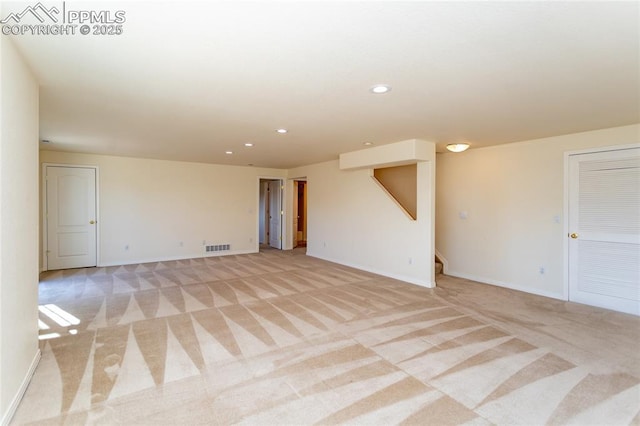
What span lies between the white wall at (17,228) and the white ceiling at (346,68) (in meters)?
0.29

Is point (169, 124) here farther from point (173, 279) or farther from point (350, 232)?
point (350, 232)

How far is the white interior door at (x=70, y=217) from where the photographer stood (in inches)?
238

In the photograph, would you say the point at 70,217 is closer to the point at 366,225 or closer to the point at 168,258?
the point at 168,258

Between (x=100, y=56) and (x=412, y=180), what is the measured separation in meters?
5.86

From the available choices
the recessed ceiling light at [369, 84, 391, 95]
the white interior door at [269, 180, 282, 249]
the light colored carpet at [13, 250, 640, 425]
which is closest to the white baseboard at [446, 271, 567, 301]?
the light colored carpet at [13, 250, 640, 425]

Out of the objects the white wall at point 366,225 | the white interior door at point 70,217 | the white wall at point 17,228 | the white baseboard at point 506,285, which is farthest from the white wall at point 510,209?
the white interior door at point 70,217

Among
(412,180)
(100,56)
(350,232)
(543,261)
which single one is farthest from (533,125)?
(100,56)

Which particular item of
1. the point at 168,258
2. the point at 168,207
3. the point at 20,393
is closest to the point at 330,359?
the point at 20,393

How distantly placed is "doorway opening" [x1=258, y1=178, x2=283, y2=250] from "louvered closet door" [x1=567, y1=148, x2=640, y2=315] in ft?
22.4

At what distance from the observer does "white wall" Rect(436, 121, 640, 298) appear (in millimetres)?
4516

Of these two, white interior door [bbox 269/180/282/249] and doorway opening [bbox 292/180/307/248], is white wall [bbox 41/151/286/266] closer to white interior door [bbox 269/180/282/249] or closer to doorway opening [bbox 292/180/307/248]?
white interior door [bbox 269/180/282/249]

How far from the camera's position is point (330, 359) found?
266 cm

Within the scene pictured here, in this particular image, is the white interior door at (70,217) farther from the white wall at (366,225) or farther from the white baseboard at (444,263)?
the white baseboard at (444,263)

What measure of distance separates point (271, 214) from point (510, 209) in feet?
22.2
